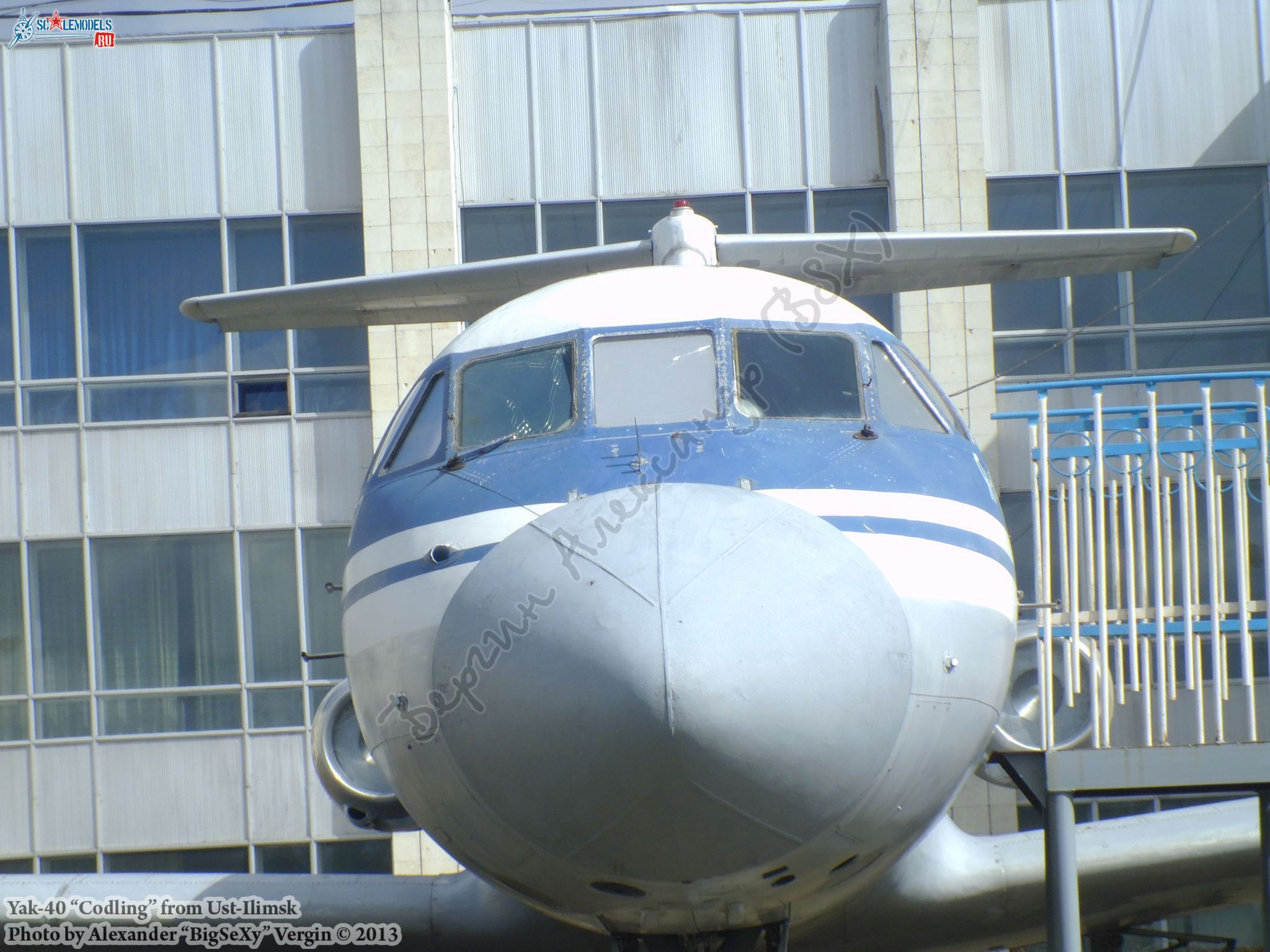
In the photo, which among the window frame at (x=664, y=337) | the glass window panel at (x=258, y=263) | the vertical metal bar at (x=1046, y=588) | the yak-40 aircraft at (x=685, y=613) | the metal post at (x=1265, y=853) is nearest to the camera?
the yak-40 aircraft at (x=685, y=613)

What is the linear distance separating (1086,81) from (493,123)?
23.3ft

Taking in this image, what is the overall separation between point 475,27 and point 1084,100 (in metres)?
7.34

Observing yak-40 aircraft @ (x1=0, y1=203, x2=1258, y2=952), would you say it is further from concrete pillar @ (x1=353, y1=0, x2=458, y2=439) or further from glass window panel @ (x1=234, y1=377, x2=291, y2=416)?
glass window panel @ (x1=234, y1=377, x2=291, y2=416)

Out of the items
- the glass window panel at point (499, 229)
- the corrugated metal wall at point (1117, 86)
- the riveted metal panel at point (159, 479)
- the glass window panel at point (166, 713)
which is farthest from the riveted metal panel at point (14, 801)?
the corrugated metal wall at point (1117, 86)

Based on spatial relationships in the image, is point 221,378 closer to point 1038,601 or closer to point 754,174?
point 754,174

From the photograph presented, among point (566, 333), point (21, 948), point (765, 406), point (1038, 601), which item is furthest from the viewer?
point (21, 948)

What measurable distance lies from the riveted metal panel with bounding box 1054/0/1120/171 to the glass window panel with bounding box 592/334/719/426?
12.6 m

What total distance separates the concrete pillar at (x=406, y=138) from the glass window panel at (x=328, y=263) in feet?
1.87

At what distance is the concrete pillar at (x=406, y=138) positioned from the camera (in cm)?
1647

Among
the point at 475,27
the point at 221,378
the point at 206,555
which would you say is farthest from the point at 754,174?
the point at 206,555

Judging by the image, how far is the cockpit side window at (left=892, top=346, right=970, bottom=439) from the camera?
6082mm

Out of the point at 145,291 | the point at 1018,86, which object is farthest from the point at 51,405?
the point at 1018,86

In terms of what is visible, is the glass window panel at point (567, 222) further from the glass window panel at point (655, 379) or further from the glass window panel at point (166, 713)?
the glass window panel at point (655, 379)

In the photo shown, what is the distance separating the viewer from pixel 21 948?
338 inches
